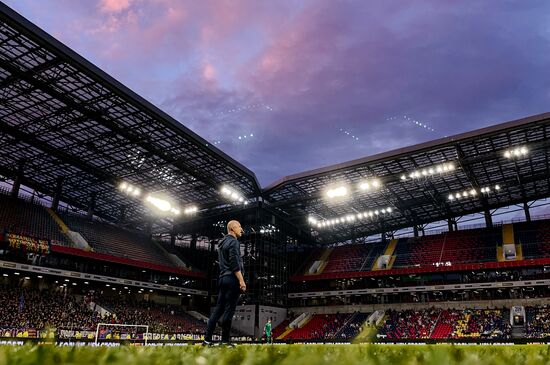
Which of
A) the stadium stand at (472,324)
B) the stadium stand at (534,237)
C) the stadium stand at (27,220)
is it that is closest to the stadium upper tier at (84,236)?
the stadium stand at (27,220)

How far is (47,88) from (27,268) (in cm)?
1799

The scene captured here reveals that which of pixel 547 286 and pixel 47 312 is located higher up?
pixel 547 286

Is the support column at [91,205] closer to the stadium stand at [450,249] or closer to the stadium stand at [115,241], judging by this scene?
the stadium stand at [115,241]

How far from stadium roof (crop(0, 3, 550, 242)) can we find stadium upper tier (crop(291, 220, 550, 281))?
4126 mm

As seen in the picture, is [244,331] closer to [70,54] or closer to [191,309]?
[191,309]

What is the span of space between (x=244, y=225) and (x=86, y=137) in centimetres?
2468

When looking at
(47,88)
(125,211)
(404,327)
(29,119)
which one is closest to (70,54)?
(47,88)

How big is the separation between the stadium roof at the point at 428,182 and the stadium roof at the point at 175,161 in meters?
0.14

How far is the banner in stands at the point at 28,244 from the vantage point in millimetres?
37344

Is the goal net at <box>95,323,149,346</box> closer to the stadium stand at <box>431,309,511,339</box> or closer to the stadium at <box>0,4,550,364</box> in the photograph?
the stadium at <box>0,4,550,364</box>

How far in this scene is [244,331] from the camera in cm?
5425

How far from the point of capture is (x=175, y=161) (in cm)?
4366

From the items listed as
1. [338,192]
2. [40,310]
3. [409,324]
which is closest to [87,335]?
[40,310]

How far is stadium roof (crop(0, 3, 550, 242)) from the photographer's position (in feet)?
104
